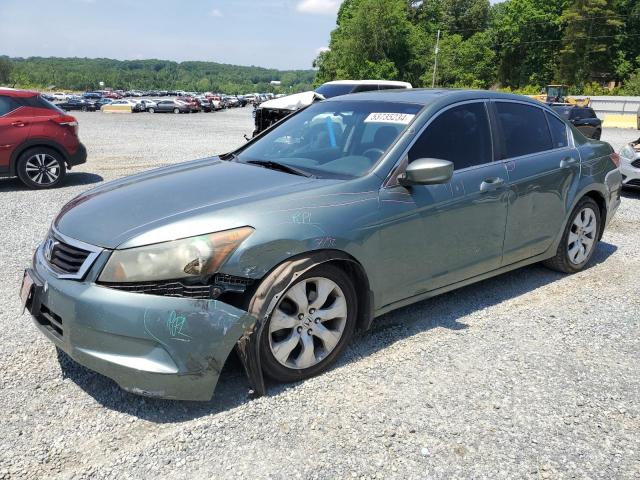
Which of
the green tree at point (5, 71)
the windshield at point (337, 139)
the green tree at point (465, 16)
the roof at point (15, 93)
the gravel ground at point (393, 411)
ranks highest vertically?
the green tree at point (465, 16)

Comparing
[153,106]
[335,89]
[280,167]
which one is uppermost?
[335,89]

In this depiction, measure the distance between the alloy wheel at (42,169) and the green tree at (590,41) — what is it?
65779 mm

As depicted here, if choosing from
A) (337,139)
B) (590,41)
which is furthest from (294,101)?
(590,41)

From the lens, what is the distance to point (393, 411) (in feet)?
9.57

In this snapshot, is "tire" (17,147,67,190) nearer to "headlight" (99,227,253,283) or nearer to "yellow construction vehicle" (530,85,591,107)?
"headlight" (99,227,253,283)

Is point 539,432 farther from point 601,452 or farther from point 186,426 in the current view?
point 186,426

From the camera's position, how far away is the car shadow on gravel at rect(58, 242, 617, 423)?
9.67ft

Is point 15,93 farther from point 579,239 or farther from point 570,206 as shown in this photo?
point 579,239

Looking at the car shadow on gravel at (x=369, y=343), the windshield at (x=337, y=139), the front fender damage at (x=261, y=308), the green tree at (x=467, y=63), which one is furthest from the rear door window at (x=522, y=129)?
the green tree at (x=467, y=63)

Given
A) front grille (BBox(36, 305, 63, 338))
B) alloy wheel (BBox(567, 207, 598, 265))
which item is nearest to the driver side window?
alloy wheel (BBox(567, 207, 598, 265))

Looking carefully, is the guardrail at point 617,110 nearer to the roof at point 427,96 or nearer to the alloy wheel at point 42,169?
the alloy wheel at point 42,169

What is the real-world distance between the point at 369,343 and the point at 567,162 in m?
2.45

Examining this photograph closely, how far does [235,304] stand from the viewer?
9.42 feet

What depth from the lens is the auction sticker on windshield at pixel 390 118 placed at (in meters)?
3.74
